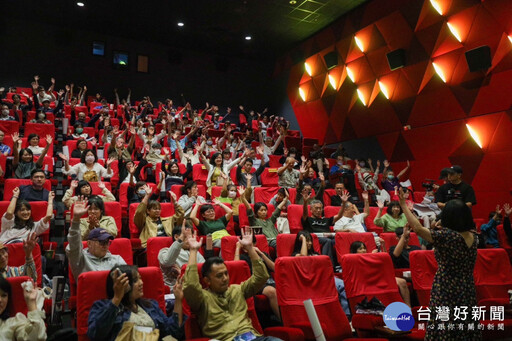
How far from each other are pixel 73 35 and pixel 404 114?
8132 mm

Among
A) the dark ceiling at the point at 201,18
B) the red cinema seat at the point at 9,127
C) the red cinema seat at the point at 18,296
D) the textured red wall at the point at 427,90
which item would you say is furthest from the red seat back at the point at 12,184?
the textured red wall at the point at 427,90

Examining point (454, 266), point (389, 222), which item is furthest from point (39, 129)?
point (454, 266)

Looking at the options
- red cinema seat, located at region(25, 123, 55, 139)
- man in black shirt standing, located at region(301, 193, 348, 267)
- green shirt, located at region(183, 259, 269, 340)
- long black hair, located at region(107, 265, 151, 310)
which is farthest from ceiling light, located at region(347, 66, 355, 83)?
long black hair, located at region(107, 265, 151, 310)

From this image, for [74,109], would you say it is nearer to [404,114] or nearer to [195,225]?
[195,225]

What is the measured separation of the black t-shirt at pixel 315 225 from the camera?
3983mm

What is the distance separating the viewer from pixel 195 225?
363 cm

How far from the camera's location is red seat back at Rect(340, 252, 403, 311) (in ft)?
8.06

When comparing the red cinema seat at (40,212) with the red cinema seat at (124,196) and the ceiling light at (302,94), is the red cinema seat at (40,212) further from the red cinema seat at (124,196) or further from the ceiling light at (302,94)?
the ceiling light at (302,94)

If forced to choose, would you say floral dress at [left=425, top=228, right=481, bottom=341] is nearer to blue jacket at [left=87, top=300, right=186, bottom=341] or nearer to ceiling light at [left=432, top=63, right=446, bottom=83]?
blue jacket at [left=87, top=300, right=186, bottom=341]

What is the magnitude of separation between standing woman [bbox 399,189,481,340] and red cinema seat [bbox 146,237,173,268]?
1845 mm

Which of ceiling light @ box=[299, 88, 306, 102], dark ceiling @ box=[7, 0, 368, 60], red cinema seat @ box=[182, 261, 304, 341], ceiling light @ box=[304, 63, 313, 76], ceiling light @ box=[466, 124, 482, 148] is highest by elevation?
dark ceiling @ box=[7, 0, 368, 60]

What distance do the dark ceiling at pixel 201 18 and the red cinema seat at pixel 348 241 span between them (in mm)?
5630

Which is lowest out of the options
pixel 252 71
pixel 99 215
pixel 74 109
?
pixel 99 215

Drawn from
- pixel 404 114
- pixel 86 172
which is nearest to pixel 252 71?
pixel 404 114
